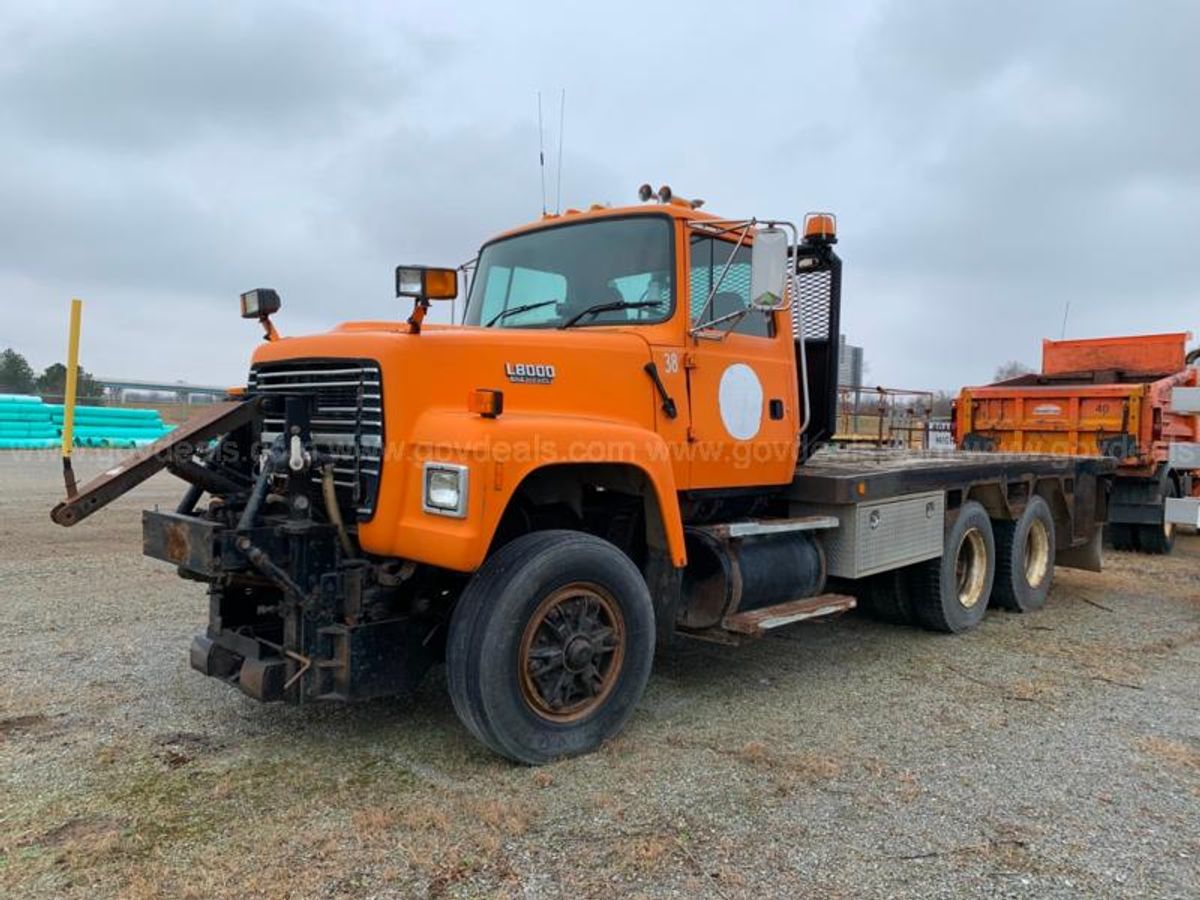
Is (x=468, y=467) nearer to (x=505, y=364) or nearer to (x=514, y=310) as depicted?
(x=505, y=364)

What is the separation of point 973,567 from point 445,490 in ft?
17.4

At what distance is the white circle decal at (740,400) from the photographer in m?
5.10

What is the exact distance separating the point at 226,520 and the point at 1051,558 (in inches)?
A: 281

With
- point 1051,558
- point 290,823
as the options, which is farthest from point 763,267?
point 1051,558

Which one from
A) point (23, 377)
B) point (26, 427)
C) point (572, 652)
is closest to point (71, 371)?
point (572, 652)

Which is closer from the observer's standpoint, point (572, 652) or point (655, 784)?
point (655, 784)

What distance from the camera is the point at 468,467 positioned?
367cm

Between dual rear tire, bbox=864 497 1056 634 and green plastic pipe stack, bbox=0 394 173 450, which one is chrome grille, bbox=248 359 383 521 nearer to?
dual rear tire, bbox=864 497 1056 634

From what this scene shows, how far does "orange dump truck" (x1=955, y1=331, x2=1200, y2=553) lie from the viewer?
1085 cm

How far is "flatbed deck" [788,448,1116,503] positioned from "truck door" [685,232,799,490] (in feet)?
0.80

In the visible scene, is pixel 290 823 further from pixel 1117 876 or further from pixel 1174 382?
pixel 1174 382

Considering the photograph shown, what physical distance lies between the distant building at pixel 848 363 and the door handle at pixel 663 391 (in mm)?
1893

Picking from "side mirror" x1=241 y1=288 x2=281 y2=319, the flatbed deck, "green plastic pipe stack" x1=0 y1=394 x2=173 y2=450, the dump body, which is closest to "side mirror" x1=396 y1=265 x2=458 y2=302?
"side mirror" x1=241 y1=288 x2=281 y2=319

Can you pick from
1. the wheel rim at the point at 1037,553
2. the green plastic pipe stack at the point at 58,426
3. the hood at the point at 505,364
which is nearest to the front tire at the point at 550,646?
the hood at the point at 505,364
